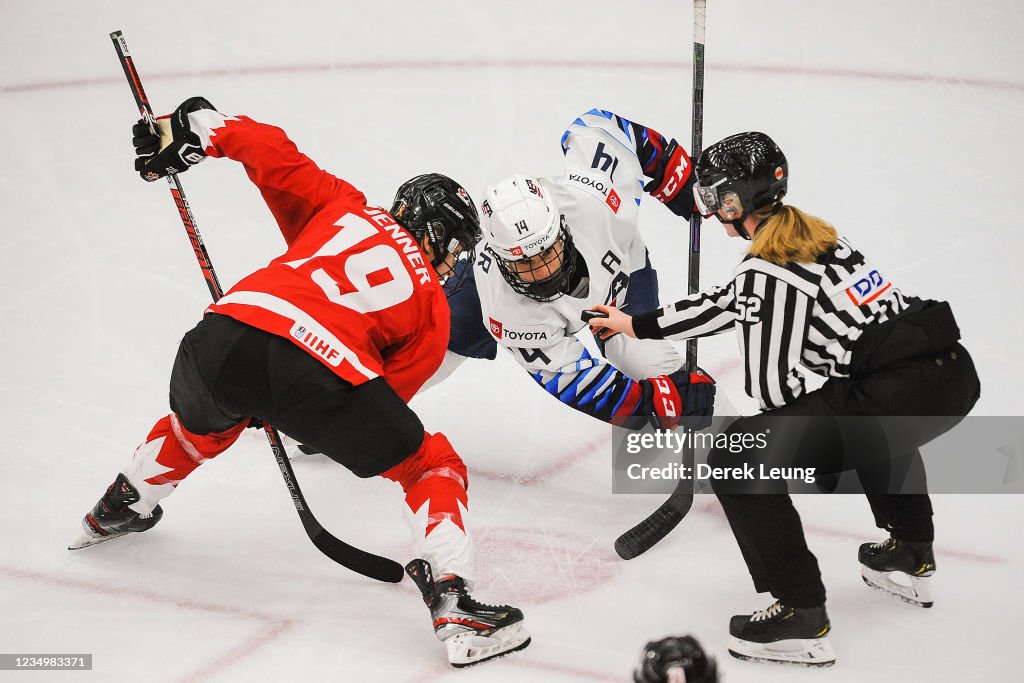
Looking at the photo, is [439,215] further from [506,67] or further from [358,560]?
[506,67]

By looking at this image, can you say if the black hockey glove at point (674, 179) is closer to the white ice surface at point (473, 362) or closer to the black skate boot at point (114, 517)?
the white ice surface at point (473, 362)

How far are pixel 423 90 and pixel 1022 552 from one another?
370cm

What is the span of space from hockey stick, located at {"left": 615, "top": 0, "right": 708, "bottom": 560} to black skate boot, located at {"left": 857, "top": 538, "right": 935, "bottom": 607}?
0.51 meters

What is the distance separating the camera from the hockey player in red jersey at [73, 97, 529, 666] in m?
2.31

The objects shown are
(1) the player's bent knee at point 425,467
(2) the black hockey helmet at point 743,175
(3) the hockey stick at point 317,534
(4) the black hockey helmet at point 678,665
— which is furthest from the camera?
(3) the hockey stick at point 317,534

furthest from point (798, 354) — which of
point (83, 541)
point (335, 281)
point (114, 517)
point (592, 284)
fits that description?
point (83, 541)

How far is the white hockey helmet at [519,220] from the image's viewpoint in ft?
8.71

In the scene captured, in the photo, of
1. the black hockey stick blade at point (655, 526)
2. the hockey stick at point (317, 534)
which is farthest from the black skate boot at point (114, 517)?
the black hockey stick blade at point (655, 526)

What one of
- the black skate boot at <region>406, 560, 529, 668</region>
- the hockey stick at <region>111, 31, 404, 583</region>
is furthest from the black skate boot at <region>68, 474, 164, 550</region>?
the black skate boot at <region>406, 560, 529, 668</region>

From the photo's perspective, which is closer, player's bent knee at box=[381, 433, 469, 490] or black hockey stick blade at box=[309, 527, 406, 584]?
player's bent knee at box=[381, 433, 469, 490]

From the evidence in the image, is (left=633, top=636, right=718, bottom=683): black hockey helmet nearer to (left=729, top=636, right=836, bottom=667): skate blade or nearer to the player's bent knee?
(left=729, top=636, right=836, bottom=667): skate blade

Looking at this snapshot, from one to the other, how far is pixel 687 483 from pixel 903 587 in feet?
2.12

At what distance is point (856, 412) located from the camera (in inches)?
88.9

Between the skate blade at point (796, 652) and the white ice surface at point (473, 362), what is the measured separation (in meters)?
0.03
